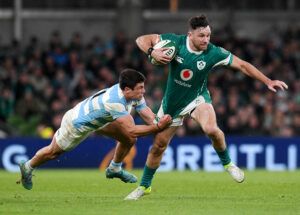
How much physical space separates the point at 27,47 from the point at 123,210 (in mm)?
16968

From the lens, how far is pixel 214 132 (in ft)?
44.6

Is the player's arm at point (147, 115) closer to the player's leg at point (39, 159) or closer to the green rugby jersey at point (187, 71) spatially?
the green rugby jersey at point (187, 71)

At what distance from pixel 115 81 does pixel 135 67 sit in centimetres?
100

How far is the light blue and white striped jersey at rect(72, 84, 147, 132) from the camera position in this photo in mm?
13289

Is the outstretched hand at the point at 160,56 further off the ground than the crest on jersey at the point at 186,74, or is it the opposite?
the outstretched hand at the point at 160,56

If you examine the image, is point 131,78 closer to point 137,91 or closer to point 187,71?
point 137,91

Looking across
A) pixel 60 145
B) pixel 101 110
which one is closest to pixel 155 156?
pixel 101 110

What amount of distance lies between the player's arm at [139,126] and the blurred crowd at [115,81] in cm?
1119

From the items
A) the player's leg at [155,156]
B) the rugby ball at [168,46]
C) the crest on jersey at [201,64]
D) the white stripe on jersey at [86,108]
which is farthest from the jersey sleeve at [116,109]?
the crest on jersey at [201,64]

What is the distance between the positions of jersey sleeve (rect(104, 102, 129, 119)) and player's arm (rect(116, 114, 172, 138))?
0.17ft

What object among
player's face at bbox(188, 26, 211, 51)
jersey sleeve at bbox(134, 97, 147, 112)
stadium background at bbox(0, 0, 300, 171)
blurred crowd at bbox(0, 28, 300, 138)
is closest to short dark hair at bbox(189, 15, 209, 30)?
player's face at bbox(188, 26, 211, 51)

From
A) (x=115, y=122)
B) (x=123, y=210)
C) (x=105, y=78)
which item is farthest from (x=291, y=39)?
(x=123, y=210)

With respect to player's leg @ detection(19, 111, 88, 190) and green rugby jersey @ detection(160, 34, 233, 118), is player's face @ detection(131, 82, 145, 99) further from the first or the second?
player's leg @ detection(19, 111, 88, 190)

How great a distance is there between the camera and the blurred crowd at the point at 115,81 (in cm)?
2509
